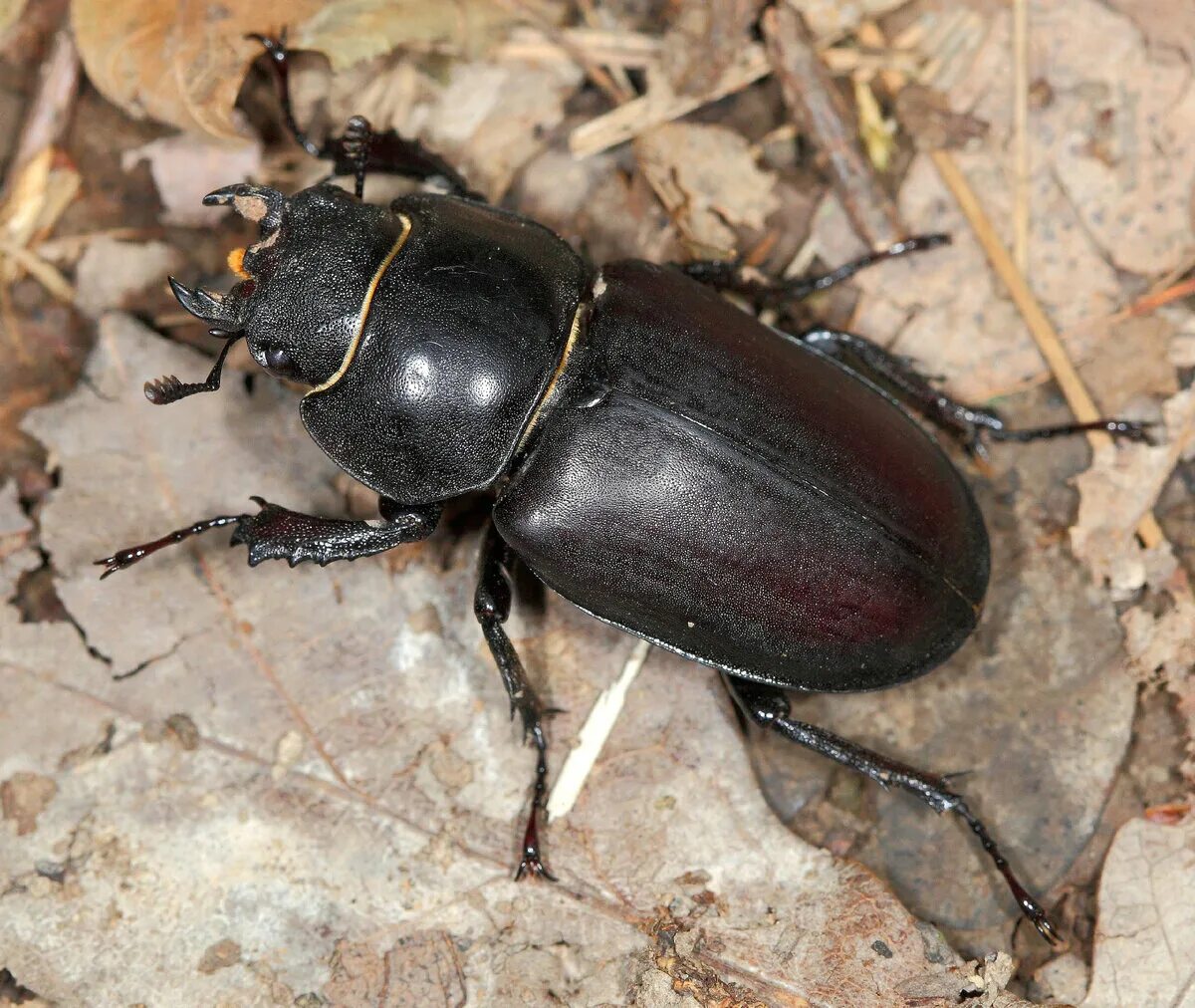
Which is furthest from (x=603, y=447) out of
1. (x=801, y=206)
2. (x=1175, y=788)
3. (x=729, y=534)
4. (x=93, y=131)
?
(x=93, y=131)

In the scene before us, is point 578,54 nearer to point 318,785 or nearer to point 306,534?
point 306,534

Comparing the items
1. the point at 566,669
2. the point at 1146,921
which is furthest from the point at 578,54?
the point at 1146,921

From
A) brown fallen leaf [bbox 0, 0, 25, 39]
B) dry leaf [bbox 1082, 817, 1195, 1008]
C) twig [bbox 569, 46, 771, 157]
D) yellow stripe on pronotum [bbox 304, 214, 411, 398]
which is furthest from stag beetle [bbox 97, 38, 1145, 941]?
brown fallen leaf [bbox 0, 0, 25, 39]

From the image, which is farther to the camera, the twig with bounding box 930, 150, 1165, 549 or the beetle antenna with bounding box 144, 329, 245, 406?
the twig with bounding box 930, 150, 1165, 549

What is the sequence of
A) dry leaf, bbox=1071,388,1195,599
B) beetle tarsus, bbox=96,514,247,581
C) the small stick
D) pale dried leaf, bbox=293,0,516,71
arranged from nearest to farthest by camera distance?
beetle tarsus, bbox=96,514,247,581, dry leaf, bbox=1071,388,1195,599, pale dried leaf, bbox=293,0,516,71, the small stick

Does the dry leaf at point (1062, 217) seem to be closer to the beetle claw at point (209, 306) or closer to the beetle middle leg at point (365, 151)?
the beetle middle leg at point (365, 151)

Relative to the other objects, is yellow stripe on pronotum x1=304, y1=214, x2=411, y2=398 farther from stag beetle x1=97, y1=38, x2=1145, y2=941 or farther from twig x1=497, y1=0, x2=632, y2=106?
twig x1=497, y1=0, x2=632, y2=106

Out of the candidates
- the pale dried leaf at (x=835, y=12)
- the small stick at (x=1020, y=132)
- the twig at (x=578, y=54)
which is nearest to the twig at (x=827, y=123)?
the pale dried leaf at (x=835, y=12)
